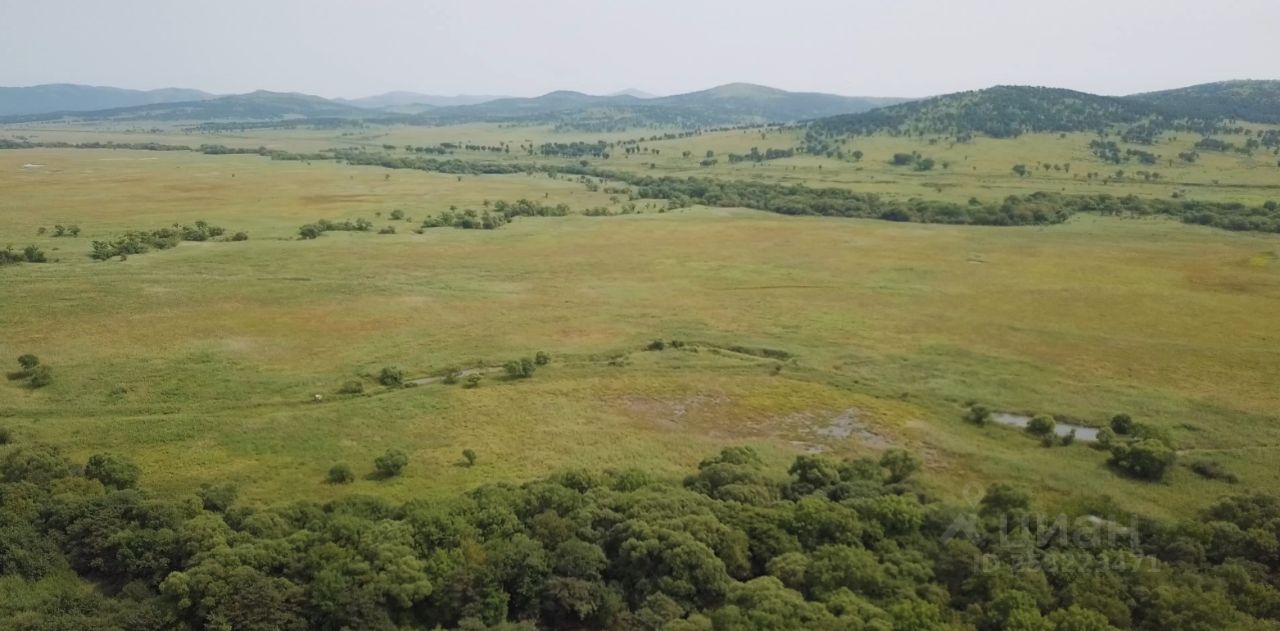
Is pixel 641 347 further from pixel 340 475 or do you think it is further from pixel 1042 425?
pixel 1042 425

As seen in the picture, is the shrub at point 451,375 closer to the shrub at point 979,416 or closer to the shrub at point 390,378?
the shrub at point 390,378

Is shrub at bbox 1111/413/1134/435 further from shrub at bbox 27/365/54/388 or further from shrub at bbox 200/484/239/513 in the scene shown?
shrub at bbox 27/365/54/388

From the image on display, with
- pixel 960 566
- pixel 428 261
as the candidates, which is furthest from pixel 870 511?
pixel 428 261

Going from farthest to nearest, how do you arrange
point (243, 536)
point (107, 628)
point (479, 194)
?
point (479, 194) < point (243, 536) < point (107, 628)

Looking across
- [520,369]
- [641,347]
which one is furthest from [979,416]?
[520,369]

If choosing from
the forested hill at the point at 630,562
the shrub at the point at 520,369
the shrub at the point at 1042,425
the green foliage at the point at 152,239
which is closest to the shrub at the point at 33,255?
the green foliage at the point at 152,239

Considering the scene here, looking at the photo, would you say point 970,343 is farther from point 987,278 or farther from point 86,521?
point 86,521

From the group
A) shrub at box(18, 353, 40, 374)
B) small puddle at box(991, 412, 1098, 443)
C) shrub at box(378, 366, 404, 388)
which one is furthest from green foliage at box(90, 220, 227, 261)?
small puddle at box(991, 412, 1098, 443)
